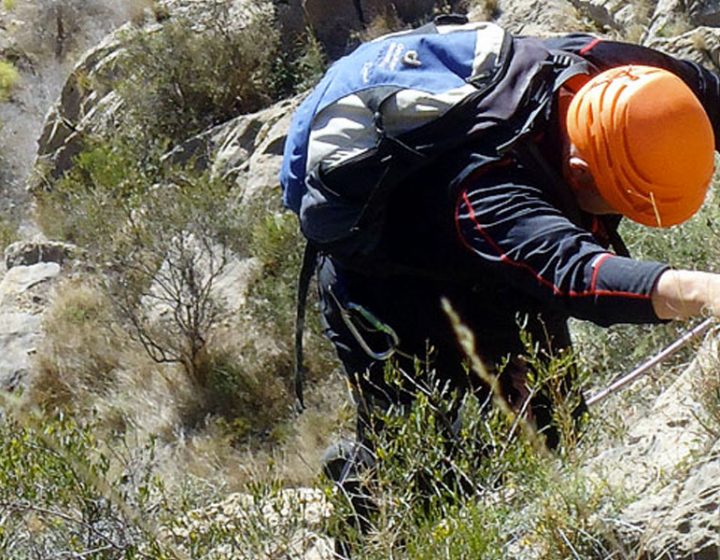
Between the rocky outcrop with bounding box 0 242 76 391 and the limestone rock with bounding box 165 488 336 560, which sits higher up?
the limestone rock with bounding box 165 488 336 560

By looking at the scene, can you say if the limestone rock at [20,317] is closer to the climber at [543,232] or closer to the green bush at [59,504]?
the green bush at [59,504]

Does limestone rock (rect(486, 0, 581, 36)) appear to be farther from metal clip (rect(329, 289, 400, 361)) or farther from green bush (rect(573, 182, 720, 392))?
metal clip (rect(329, 289, 400, 361))

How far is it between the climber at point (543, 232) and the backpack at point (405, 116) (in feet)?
0.07

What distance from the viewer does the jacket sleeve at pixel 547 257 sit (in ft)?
6.51

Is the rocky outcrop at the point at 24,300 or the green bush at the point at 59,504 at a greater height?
the green bush at the point at 59,504

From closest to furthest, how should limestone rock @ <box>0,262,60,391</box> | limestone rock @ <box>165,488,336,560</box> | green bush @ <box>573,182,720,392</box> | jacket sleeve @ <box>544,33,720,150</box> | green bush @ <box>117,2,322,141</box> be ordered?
limestone rock @ <box>165,488,336,560</box>, jacket sleeve @ <box>544,33,720,150</box>, green bush @ <box>573,182,720,392</box>, limestone rock @ <box>0,262,60,391</box>, green bush @ <box>117,2,322,141</box>

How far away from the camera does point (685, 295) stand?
1.92 meters

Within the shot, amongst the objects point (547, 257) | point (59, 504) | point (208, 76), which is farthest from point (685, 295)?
point (208, 76)

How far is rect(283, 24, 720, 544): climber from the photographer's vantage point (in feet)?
6.72

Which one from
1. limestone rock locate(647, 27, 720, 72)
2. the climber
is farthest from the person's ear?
limestone rock locate(647, 27, 720, 72)

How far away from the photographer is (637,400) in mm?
2738

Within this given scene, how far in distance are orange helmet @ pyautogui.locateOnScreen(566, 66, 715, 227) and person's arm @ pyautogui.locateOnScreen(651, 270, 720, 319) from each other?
33 cm

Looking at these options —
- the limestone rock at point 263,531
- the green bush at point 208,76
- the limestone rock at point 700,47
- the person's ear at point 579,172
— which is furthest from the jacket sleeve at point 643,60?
the green bush at point 208,76

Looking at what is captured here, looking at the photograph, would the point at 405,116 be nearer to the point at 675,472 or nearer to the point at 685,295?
the point at 685,295
